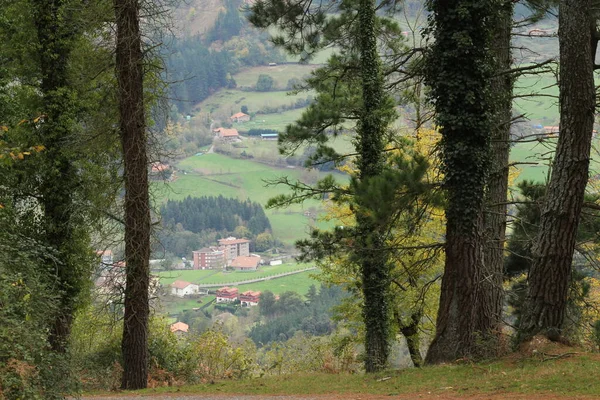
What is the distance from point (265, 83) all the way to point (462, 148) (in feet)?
519

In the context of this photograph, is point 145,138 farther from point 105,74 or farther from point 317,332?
point 317,332

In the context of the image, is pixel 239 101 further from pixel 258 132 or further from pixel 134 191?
pixel 134 191

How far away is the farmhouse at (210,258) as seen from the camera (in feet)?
329

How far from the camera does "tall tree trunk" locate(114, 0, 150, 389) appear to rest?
11562 millimetres

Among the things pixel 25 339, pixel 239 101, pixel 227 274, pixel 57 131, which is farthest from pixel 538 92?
pixel 239 101

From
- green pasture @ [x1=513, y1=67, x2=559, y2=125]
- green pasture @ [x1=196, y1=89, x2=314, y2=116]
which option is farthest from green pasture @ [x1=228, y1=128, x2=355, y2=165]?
green pasture @ [x1=513, y1=67, x2=559, y2=125]

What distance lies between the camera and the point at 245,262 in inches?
3942

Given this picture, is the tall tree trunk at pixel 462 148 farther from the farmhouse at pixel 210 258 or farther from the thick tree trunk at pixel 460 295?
the farmhouse at pixel 210 258

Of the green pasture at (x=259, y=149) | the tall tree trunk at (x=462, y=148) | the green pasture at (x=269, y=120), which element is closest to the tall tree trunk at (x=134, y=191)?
the tall tree trunk at (x=462, y=148)

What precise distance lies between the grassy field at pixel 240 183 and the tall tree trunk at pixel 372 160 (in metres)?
91.5

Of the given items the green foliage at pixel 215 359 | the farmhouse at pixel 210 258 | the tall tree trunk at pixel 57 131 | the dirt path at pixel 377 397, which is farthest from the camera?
the farmhouse at pixel 210 258

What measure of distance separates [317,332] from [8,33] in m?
35.4

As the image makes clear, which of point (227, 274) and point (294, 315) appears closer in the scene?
point (294, 315)

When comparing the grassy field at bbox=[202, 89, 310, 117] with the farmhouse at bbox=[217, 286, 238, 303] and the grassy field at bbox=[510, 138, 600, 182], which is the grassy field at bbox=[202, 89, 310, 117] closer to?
the grassy field at bbox=[510, 138, 600, 182]
